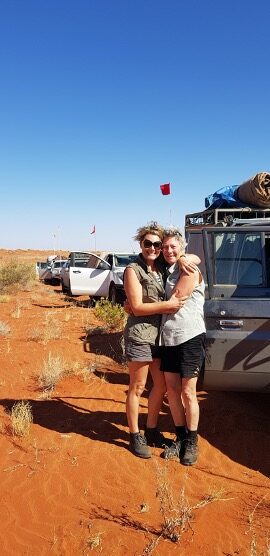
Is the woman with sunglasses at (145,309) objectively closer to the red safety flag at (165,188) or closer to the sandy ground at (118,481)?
the sandy ground at (118,481)

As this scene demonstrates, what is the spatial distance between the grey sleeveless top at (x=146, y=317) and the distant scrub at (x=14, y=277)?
1614cm

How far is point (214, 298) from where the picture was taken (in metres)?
3.68

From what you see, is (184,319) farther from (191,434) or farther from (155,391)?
(191,434)

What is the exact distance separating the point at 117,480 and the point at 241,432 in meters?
1.42

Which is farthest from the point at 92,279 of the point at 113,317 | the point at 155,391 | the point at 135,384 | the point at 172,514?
the point at 172,514

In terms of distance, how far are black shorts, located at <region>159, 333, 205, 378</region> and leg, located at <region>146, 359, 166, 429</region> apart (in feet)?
0.55

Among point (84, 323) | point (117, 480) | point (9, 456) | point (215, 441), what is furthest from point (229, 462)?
point (84, 323)

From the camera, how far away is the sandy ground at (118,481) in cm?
274

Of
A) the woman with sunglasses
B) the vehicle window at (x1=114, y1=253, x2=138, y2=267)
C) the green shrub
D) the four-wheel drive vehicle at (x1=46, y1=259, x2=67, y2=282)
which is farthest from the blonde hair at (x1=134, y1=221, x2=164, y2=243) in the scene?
the four-wheel drive vehicle at (x1=46, y1=259, x2=67, y2=282)

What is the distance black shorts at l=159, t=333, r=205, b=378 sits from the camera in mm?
3389

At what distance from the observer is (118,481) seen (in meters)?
3.40

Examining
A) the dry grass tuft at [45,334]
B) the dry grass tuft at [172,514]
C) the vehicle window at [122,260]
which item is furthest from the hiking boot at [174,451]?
the vehicle window at [122,260]

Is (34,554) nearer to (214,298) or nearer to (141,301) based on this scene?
(141,301)

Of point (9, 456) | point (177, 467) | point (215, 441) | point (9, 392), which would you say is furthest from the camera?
point (9, 392)
